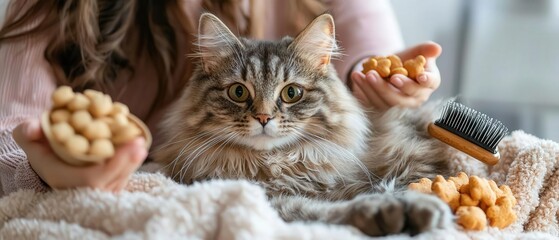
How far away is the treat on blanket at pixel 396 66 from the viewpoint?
147cm

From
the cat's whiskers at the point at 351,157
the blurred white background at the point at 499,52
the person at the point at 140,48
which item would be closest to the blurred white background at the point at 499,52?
the blurred white background at the point at 499,52

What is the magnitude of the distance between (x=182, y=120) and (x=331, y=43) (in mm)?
409

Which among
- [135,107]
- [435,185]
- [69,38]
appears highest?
[69,38]

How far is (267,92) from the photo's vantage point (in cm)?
125

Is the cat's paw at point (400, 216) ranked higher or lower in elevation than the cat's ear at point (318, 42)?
lower

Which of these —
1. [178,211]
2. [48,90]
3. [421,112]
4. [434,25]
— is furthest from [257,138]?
[434,25]

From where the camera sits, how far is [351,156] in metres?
1.32

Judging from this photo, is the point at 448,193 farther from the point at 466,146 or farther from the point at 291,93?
the point at 291,93

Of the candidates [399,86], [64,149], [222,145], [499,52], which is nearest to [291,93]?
[222,145]

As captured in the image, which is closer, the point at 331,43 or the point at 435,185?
the point at 435,185

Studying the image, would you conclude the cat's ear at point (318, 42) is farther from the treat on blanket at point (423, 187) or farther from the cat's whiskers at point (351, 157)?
the treat on blanket at point (423, 187)

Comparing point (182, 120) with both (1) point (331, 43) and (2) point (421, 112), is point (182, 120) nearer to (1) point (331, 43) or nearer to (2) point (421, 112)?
(1) point (331, 43)

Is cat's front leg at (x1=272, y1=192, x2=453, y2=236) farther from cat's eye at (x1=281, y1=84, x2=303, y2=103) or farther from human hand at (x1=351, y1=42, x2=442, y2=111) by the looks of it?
human hand at (x1=351, y1=42, x2=442, y2=111)

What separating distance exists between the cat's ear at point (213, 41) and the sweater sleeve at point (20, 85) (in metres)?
0.53
